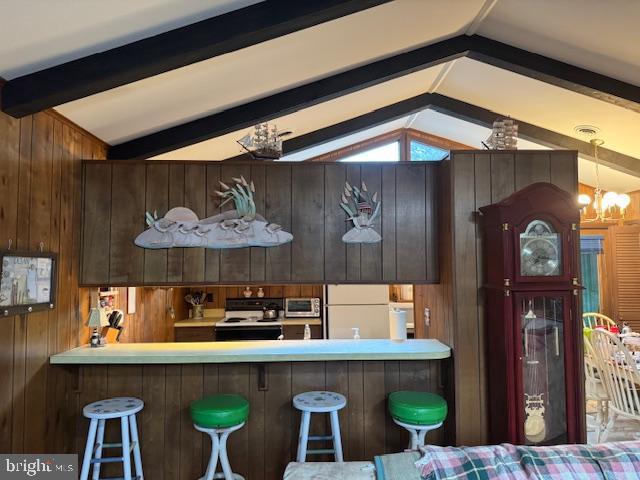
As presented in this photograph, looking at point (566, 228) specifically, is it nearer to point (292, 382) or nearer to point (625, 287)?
point (292, 382)

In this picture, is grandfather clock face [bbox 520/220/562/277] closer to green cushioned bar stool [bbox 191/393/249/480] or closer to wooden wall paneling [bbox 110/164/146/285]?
green cushioned bar stool [bbox 191/393/249/480]

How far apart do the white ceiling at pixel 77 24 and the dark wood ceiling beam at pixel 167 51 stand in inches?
1.4

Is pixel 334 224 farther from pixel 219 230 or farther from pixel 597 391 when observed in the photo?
pixel 597 391

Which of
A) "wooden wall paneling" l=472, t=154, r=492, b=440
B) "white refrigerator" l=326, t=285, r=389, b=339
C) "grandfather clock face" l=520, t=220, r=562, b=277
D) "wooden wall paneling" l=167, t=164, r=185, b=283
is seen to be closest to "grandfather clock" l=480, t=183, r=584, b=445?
"grandfather clock face" l=520, t=220, r=562, b=277

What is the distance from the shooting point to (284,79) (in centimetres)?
301

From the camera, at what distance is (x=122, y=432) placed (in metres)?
2.37

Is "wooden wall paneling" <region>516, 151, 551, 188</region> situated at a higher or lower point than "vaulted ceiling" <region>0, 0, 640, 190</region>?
lower

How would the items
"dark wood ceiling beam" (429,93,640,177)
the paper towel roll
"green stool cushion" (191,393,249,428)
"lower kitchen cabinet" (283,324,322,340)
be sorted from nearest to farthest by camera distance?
"green stool cushion" (191,393,249,428), the paper towel roll, "dark wood ceiling beam" (429,93,640,177), "lower kitchen cabinet" (283,324,322,340)

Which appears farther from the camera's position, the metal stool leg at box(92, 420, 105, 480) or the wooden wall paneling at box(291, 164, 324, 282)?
the wooden wall paneling at box(291, 164, 324, 282)

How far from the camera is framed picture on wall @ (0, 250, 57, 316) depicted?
82.4 inches

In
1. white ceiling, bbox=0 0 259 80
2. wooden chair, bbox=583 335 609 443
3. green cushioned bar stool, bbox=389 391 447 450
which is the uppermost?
white ceiling, bbox=0 0 259 80

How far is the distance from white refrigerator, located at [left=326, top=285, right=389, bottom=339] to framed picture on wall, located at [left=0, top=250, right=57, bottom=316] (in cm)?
311

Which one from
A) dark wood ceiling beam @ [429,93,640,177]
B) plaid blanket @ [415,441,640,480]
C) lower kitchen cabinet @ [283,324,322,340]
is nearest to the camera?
plaid blanket @ [415,441,640,480]

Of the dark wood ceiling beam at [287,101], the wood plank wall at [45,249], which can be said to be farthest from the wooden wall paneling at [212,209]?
the wood plank wall at [45,249]
